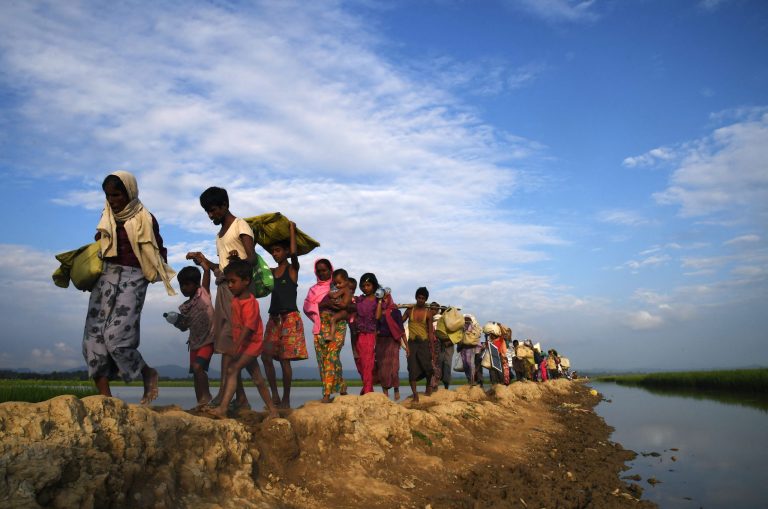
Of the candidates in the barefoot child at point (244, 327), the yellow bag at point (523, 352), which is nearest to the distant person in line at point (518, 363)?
the yellow bag at point (523, 352)

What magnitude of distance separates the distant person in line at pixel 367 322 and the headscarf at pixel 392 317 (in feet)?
0.88

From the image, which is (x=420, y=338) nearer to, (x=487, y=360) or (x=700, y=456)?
(x=700, y=456)

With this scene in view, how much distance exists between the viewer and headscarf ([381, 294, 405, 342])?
9.07m

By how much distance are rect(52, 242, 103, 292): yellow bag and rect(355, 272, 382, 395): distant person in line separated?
4.29 metres

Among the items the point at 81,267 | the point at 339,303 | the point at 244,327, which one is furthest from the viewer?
the point at 339,303

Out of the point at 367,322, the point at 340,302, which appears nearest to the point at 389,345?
the point at 367,322

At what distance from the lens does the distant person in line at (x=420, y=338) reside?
1047 centimetres

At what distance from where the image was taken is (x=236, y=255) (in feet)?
18.4

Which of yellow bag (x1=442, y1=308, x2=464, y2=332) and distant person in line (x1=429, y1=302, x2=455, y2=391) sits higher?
yellow bag (x1=442, y1=308, x2=464, y2=332)

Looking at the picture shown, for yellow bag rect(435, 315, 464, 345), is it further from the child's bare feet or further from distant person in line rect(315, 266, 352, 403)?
Answer: the child's bare feet

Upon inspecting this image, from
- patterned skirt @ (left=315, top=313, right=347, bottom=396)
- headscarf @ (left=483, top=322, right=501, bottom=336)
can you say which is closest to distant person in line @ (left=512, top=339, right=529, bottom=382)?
headscarf @ (left=483, top=322, right=501, bottom=336)

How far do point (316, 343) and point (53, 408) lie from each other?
449 cm

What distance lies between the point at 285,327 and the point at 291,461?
6.74ft

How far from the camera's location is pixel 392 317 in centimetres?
920
